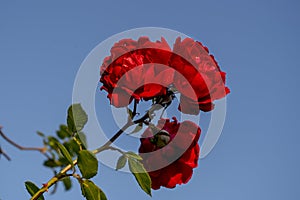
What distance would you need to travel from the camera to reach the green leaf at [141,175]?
1008 mm

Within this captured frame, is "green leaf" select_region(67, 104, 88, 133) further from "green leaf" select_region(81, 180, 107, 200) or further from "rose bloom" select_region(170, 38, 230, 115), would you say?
"rose bloom" select_region(170, 38, 230, 115)

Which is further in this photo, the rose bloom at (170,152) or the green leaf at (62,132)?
the green leaf at (62,132)

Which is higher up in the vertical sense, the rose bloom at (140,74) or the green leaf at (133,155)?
the rose bloom at (140,74)

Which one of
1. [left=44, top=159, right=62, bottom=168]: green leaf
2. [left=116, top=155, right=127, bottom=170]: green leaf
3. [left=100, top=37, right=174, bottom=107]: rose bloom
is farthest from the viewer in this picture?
[left=44, top=159, right=62, bottom=168]: green leaf

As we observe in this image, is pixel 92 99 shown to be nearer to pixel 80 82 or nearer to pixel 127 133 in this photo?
pixel 80 82

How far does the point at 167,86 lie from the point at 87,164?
273 mm

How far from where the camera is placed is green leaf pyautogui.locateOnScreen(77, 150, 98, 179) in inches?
39.3

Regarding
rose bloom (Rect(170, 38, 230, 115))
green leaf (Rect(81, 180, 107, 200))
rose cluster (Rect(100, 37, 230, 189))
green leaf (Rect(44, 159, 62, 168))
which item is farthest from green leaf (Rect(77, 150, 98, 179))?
green leaf (Rect(44, 159, 62, 168))

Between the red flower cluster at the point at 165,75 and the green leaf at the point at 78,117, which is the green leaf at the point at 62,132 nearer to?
the green leaf at the point at 78,117

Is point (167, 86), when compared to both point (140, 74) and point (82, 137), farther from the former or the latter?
point (82, 137)

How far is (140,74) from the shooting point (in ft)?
3.24

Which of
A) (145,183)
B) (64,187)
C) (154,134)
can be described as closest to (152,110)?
(154,134)

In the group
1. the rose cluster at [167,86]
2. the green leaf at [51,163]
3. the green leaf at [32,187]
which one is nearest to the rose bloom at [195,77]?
the rose cluster at [167,86]

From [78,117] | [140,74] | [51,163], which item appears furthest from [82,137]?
[51,163]
